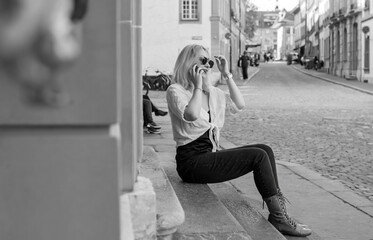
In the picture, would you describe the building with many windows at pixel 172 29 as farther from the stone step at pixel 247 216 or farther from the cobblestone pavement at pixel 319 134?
the stone step at pixel 247 216

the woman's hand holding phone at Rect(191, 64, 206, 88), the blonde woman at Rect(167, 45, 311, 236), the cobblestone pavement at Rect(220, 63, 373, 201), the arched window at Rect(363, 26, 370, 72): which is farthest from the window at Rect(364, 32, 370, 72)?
the woman's hand holding phone at Rect(191, 64, 206, 88)

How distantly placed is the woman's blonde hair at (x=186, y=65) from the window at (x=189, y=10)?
1326 inches

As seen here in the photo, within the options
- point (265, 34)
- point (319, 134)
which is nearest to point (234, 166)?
point (319, 134)

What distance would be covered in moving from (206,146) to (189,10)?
113 ft

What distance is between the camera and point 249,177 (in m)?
7.67

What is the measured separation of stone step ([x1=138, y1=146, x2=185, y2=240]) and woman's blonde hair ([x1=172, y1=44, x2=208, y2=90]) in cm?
78

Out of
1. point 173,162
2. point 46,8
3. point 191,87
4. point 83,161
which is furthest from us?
point 173,162

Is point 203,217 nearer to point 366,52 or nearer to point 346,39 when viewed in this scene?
point 366,52

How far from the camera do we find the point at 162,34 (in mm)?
38312

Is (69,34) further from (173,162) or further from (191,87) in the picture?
(173,162)

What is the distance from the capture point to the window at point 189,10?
127 ft

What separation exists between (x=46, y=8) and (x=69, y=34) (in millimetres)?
95

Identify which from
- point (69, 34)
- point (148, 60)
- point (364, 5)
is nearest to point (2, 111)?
point (69, 34)

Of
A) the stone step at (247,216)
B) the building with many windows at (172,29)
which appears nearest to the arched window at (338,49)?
the building with many windows at (172,29)
